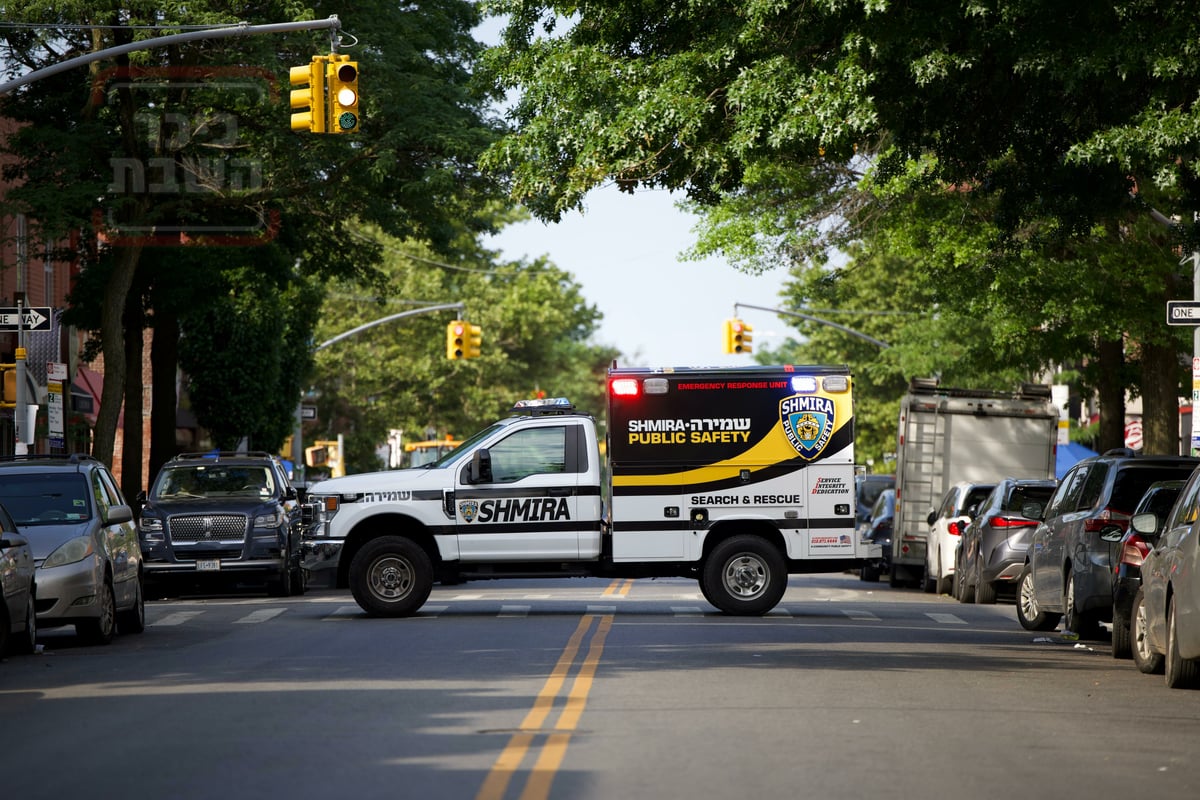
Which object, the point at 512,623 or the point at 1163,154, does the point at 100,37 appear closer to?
the point at 512,623

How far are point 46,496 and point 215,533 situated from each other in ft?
25.2

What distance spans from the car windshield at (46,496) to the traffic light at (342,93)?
501 cm

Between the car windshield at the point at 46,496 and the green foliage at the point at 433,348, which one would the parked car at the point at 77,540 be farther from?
the green foliage at the point at 433,348

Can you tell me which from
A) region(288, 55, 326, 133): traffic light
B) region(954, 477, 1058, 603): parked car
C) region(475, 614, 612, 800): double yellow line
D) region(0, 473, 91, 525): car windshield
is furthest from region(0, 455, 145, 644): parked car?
region(954, 477, 1058, 603): parked car

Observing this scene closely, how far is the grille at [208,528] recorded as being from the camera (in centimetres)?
2572

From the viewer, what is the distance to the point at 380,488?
21359 millimetres

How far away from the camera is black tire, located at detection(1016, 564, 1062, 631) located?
20453mm

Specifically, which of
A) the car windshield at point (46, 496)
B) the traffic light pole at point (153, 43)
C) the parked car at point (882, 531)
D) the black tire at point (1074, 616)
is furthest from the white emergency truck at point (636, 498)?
the parked car at point (882, 531)

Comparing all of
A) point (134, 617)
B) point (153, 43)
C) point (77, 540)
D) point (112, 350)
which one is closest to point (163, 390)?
point (112, 350)

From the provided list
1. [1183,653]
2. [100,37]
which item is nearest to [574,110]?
[1183,653]

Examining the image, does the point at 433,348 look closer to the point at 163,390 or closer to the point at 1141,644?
the point at 163,390

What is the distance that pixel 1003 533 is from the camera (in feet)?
80.4

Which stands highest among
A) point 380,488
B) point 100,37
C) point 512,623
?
point 100,37

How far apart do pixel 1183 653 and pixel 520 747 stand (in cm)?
565
